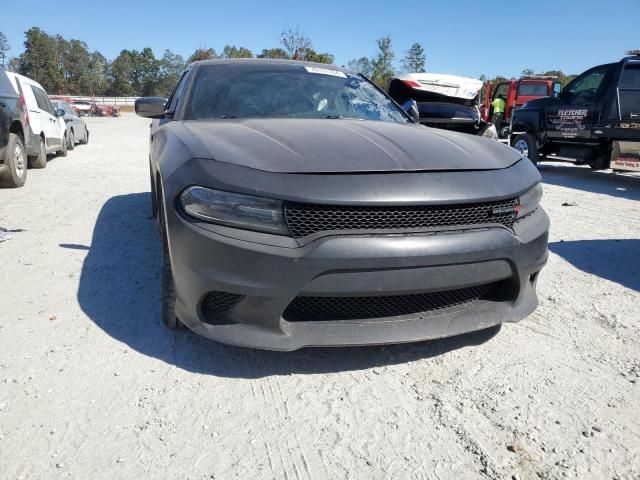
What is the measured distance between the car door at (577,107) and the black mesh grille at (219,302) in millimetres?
8450

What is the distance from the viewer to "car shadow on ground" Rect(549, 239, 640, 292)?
11.8 ft

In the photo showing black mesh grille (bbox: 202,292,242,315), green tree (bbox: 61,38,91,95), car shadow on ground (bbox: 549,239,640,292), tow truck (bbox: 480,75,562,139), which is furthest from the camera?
green tree (bbox: 61,38,91,95)

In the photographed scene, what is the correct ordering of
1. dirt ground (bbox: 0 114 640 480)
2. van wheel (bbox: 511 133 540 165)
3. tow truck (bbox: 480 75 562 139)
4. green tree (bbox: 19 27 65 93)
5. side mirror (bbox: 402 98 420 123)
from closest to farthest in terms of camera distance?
dirt ground (bbox: 0 114 640 480)
side mirror (bbox: 402 98 420 123)
van wheel (bbox: 511 133 540 165)
tow truck (bbox: 480 75 562 139)
green tree (bbox: 19 27 65 93)

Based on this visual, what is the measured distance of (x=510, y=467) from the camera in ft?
5.42

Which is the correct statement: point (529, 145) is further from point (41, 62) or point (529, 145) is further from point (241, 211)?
point (41, 62)

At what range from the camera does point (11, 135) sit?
6.62 m

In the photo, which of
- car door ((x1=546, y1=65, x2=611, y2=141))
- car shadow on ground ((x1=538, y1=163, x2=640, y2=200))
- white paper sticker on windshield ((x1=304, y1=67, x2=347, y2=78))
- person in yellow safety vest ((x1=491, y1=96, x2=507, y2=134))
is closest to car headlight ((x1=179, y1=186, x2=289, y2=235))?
white paper sticker on windshield ((x1=304, y1=67, x2=347, y2=78))

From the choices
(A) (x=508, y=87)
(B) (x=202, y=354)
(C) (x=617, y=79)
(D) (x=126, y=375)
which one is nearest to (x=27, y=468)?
(D) (x=126, y=375)

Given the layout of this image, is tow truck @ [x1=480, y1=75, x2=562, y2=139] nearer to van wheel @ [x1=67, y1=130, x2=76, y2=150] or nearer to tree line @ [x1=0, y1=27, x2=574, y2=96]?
van wheel @ [x1=67, y1=130, x2=76, y2=150]

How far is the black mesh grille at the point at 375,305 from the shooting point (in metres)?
2.04

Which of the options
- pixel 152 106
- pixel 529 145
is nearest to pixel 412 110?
pixel 152 106

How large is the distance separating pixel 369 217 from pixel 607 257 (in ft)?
10.0

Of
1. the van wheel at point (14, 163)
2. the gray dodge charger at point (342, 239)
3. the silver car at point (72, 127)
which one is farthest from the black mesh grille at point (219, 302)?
the silver car at point (72, 127)

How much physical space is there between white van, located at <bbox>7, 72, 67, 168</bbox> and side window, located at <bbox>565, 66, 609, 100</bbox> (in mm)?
9234
